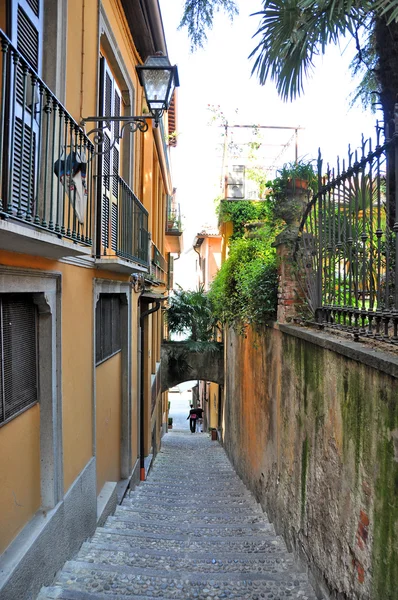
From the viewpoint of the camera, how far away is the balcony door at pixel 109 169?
249 inches

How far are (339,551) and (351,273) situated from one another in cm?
237

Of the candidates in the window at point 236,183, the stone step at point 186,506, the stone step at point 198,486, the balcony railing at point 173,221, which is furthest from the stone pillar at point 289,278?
the balcony railing at point 173,221

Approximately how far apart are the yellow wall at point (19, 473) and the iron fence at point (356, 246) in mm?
2939

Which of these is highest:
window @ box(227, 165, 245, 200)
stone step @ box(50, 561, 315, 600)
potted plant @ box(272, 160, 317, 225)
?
window @ box(227, 165, 245, 200)

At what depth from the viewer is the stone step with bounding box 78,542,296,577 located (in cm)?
498

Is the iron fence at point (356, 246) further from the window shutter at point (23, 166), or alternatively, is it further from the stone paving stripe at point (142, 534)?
the stone paving stripe at point (142, 534)

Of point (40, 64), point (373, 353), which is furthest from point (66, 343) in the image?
point (373, 353)

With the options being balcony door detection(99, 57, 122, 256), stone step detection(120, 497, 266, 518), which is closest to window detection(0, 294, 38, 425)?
balcony door detection(99, 57, 122, 256)

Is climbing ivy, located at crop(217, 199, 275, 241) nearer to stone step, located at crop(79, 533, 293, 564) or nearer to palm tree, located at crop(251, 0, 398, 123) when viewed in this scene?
palm tree, located at crop(251, 0, 398, 123)

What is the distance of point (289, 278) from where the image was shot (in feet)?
22.1

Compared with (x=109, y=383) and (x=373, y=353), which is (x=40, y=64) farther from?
(x=109, y=383)

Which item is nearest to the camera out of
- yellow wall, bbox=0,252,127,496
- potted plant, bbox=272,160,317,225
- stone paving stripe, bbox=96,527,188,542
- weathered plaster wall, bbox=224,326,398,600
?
weathered plaster wall, bbox=224,326,398,600

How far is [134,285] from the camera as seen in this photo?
9.05 meters

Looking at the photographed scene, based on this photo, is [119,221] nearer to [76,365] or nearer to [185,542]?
[76,365]
